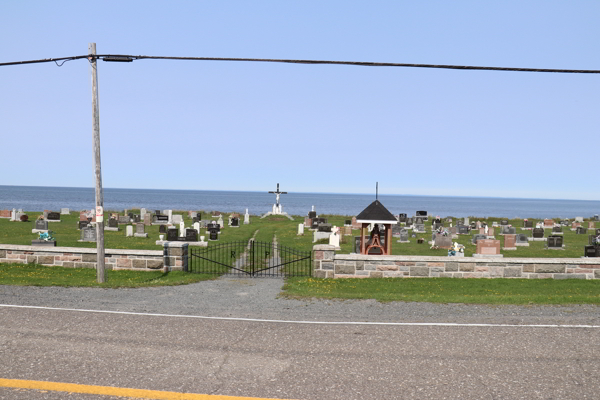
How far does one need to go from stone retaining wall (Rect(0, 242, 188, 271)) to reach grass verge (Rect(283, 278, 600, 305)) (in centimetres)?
387

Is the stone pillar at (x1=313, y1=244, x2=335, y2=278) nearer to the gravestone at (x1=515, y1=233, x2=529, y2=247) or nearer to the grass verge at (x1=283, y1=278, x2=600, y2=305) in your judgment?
the grass verge at (x1=283, y1=278, x2=600, y2=305)

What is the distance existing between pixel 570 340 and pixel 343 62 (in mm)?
7208

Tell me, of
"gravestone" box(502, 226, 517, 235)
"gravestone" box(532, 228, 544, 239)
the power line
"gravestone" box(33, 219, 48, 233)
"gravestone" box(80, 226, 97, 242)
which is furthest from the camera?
"gravestone" box(502, 226, 517, 235)

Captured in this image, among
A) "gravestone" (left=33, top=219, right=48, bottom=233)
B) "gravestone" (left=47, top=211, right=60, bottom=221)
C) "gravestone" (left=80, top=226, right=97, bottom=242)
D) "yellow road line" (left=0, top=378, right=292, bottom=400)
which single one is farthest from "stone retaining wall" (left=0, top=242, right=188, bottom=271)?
"gravestone" (left=47, top=211, right=60, bottom=221)

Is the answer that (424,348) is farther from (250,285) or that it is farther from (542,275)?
(542,275)

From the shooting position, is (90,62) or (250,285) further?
(250,285)

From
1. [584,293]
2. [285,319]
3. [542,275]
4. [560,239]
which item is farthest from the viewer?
[560,239]

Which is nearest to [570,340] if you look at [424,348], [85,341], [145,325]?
[424,348]

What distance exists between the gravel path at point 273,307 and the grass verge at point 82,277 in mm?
715

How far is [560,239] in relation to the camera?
91.0 ft

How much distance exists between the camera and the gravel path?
350 inches

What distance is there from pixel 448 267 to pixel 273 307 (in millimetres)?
7106

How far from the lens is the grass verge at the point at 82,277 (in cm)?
1249

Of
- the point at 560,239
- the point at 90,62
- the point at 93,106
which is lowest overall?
the point at 560,239
